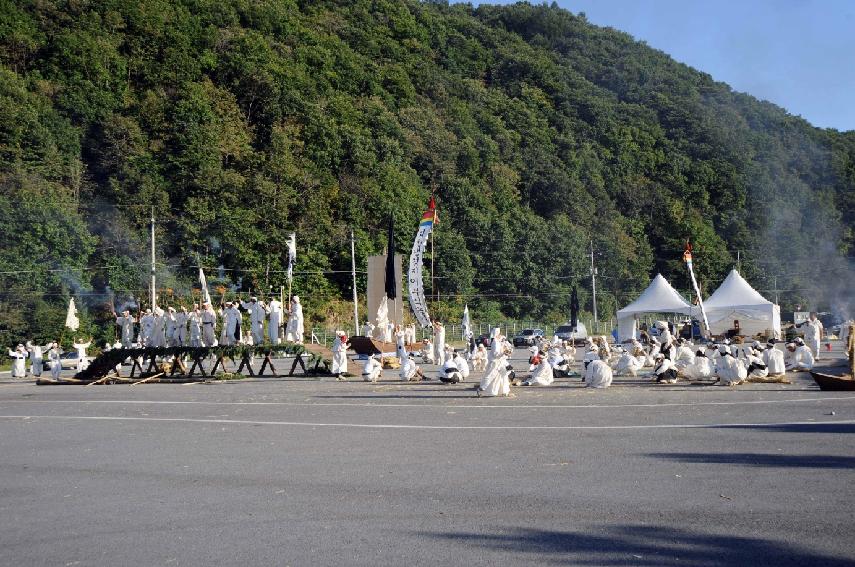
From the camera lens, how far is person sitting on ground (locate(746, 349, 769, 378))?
22.9 m

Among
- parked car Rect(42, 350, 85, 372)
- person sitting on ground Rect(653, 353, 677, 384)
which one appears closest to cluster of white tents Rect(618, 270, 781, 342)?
person sitting on ground Rect(653, 353, 677, 384)

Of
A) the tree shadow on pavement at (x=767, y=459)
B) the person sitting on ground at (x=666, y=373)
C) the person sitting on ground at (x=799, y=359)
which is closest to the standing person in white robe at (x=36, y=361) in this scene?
the person sitting on ground at (x=666, y=373)

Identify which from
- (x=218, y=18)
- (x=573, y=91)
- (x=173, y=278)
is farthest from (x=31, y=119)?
(x=573, y=91)

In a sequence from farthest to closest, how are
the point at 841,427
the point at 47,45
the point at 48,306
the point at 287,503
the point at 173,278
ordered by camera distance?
the point at 47,45, the point at 173,278, the point at 48,306, the point at 841,427, the point at 287,503

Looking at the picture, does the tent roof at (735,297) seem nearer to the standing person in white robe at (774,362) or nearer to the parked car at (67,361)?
the standing person in white robe at (774,362)

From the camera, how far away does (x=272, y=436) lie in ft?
47.0

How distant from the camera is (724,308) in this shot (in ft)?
138

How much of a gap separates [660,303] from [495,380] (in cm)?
2469

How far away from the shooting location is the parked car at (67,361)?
3911 centimetres

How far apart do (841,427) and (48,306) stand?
44375 mm

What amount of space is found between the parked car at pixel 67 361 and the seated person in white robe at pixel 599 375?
2433 centimetres

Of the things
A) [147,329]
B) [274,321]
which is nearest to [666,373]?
[274,321]

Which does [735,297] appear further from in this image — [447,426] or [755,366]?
[447,426]

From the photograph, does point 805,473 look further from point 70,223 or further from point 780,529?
point 70,223
